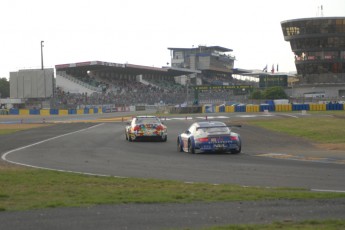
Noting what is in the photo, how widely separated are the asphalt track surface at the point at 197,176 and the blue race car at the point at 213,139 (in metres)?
0.45

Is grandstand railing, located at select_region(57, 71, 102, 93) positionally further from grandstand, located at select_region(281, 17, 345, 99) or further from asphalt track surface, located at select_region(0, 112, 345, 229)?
asphalt track surface, located at select_region(0, 112, 345, 229)

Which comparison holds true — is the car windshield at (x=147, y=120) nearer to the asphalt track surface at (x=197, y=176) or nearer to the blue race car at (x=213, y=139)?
the asphalt track surface at (x=197, y=176)

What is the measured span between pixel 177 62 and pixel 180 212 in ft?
507

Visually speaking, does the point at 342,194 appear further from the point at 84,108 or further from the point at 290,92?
the point at 290,92

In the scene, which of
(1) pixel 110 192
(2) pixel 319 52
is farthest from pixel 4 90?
(1) pixel 110 192

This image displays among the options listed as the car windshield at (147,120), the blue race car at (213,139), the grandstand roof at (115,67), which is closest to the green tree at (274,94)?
the grandstand roof at (115,67)

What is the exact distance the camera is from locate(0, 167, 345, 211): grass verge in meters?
9.48

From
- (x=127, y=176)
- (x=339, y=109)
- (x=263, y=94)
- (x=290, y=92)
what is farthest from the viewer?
(x=290, y=92)

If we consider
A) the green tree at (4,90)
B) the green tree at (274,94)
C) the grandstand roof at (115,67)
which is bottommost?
the green tree at (274,94)

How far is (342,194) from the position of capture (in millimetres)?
9836

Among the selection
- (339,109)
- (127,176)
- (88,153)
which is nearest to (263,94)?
(339,109)

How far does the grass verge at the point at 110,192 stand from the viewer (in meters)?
9.48

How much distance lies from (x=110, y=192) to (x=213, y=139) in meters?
10.3

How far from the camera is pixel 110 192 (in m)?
10.7
